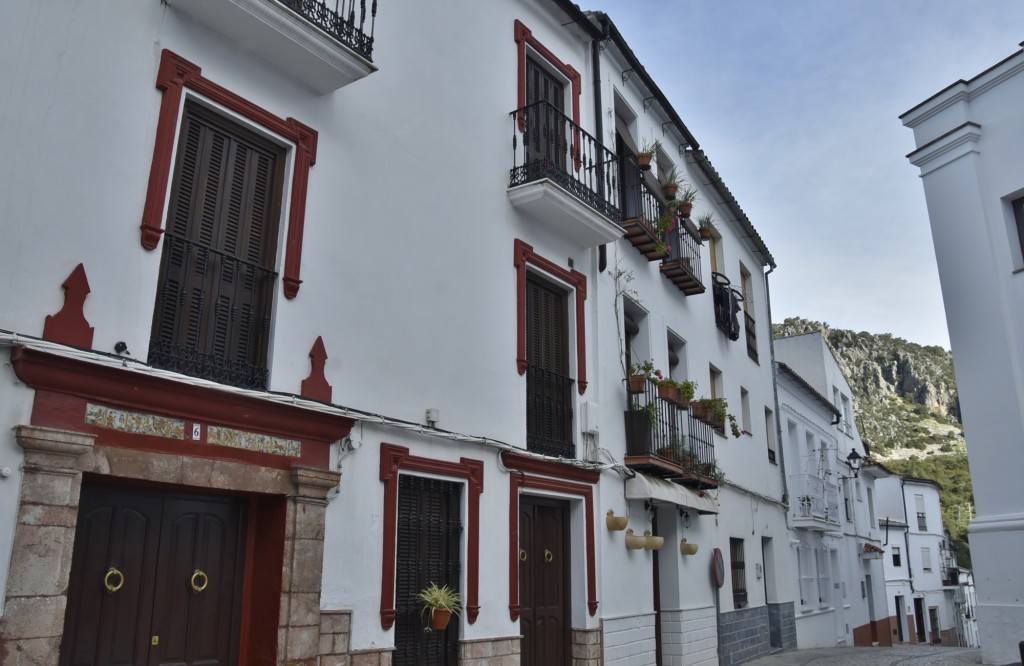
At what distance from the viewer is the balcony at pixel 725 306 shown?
54.9ft

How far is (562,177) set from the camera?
1020 centimetres

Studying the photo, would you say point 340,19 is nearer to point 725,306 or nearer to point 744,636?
point 725,306

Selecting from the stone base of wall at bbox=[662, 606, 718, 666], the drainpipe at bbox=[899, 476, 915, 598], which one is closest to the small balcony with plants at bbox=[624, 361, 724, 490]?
the stone base of wall at bbox=[662, 606, 718, 666]

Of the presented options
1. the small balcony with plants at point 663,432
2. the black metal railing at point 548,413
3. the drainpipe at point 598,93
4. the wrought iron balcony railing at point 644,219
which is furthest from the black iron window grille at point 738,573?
the drainpipe at point 598,93

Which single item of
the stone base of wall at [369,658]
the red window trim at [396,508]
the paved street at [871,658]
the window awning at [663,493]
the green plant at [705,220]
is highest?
the green plant at [705,220]

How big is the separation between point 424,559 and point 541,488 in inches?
81.7

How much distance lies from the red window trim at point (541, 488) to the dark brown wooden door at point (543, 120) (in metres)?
3.71

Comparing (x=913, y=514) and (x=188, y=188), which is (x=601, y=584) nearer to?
(x=188, y=188)

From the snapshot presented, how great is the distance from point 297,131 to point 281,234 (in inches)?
37.3

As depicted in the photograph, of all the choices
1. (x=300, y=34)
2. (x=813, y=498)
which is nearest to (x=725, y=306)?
(x=813, y=498)

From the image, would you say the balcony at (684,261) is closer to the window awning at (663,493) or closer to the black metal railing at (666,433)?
the black metal railing at (666,433)

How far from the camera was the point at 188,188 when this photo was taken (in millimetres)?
6312

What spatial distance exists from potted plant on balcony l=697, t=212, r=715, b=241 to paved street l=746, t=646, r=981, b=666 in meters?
7.90

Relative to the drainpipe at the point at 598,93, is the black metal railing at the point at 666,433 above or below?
Answer: below
